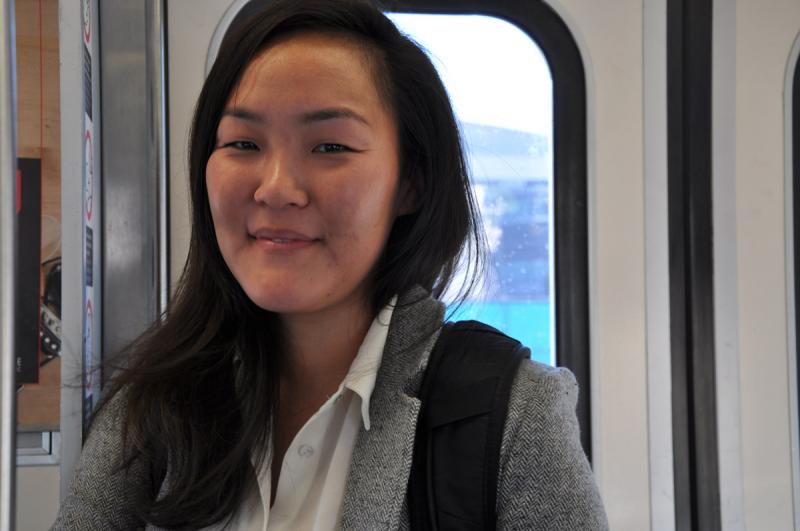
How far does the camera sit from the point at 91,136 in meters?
1.49

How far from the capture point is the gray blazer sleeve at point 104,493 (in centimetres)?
109

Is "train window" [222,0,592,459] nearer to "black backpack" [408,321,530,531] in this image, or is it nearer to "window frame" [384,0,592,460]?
"window frame" [384,0,592,460]

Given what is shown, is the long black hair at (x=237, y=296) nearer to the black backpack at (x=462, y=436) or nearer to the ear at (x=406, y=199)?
the ear at (x=406, y=199)

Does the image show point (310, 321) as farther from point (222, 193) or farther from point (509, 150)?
point (509, 150)

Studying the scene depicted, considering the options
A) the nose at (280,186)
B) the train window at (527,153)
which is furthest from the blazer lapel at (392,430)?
the train window at (527,153)

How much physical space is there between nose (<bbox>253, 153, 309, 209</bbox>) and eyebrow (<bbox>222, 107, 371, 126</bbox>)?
0.18ft

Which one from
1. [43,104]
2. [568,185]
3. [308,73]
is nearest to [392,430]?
[308,73]

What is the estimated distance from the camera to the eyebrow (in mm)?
1007

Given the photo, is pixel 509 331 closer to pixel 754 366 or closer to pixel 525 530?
pixel 754 366

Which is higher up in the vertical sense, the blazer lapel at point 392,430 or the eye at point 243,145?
the eye at point 243,145

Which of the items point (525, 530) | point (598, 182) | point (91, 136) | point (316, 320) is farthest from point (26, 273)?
point (598, 182)

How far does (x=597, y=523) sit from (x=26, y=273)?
990 millimetres

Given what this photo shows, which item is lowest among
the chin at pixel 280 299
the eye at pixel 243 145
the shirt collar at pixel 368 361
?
the shirt collar at pixel 368 361

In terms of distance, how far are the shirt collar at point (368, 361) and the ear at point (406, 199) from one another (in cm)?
13
